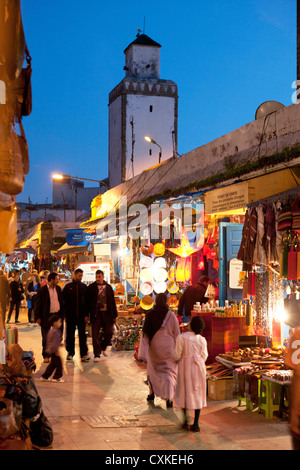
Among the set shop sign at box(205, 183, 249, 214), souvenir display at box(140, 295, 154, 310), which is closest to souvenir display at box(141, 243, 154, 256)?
souvenir display at box(140, 295, 154, 310)

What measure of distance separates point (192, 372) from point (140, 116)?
134ft

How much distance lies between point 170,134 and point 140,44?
8096 mm

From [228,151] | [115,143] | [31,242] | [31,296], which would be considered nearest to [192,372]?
[228,151]

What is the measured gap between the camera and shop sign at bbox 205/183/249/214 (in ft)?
31.3

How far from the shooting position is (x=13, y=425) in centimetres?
431

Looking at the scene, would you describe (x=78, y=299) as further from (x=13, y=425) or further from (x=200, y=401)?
(x=13, y=425)

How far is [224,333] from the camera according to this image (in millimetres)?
8953

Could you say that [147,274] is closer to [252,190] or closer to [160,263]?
[160,263]

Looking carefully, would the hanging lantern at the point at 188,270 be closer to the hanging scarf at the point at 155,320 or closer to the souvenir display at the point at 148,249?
the souvenir display at the point at 148,249

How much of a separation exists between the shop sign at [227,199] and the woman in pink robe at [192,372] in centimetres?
327

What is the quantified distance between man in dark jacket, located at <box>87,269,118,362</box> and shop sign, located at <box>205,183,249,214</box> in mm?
2580

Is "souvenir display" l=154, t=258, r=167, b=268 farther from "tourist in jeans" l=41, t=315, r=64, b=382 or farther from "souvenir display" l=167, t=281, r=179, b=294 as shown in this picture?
"tourist in jeans" l=41, t=315, r=64, b=382
